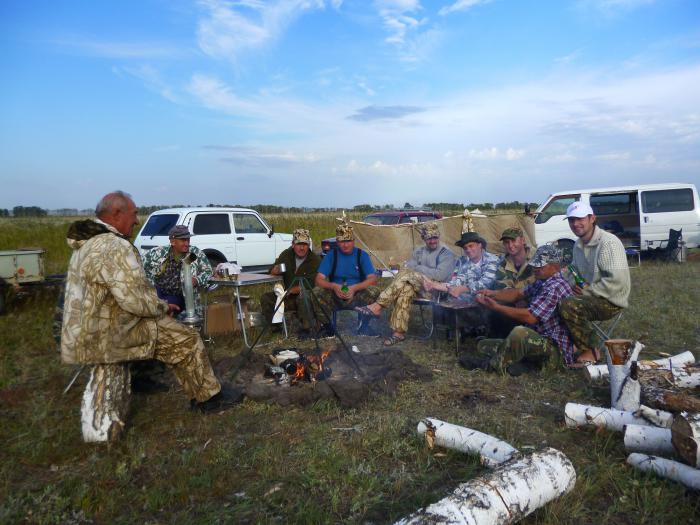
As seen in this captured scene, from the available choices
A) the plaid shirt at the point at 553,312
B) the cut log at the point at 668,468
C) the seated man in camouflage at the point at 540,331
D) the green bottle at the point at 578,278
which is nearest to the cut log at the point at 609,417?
the cut log at the point at 668,468

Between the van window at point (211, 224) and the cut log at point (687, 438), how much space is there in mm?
8759

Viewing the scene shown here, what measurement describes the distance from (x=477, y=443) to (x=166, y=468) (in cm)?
184

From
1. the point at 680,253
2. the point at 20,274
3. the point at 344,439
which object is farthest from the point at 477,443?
the point at 680,253

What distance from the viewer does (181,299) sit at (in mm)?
5438

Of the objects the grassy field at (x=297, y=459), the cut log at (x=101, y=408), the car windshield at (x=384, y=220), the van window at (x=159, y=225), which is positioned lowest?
the grassy field at (x=297, y=459)

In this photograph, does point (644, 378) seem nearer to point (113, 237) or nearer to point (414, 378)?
point (414, 378)

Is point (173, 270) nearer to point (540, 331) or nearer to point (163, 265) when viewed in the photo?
point (163, 265)

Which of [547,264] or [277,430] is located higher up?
[547,264]

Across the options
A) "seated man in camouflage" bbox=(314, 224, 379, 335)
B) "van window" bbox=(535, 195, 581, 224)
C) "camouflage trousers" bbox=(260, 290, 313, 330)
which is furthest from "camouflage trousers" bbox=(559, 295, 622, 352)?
"van window" bbox=(535, 195, 581, 224)

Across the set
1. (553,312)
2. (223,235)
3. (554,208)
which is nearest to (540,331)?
(553,312)

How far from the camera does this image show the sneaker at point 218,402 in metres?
3.86

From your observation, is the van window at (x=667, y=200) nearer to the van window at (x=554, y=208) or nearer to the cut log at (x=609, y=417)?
the van window at (x=554, y=208)

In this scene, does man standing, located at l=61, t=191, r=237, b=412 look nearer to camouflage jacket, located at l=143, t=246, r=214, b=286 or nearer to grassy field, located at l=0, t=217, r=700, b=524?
grassy field, located at l=0, t=217, r=700, b=524

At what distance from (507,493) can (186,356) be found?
2.26 meters
